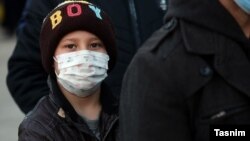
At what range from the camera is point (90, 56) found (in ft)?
10.2

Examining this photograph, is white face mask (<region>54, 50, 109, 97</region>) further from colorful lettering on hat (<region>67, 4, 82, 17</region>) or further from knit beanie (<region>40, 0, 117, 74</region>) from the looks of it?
colorful lettering on hat (<region>67, 4, 82, 17</region>)

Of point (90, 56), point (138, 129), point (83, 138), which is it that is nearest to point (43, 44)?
point (90, 56)

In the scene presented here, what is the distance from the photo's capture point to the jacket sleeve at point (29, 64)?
357 cm

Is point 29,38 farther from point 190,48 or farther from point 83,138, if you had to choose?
point 190,48

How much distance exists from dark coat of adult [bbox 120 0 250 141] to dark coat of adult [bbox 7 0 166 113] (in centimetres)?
114

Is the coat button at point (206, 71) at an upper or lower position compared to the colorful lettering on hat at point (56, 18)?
upper

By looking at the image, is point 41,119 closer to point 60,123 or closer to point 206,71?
point 60,123

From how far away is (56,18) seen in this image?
3170mm

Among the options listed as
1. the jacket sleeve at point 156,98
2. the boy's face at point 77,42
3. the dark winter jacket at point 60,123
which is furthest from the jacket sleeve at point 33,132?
the jacket sleeve at point 156,98

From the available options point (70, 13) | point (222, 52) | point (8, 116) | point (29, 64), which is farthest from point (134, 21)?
point (8, 116)

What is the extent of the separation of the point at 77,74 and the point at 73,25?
7.9 inches

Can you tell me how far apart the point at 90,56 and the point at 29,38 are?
2.01 feet

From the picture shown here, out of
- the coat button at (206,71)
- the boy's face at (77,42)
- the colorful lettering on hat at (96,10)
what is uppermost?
the coat button at (206,71)

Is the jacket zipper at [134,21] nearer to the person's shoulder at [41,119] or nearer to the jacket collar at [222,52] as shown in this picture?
the person's shoulder at [41,119]
